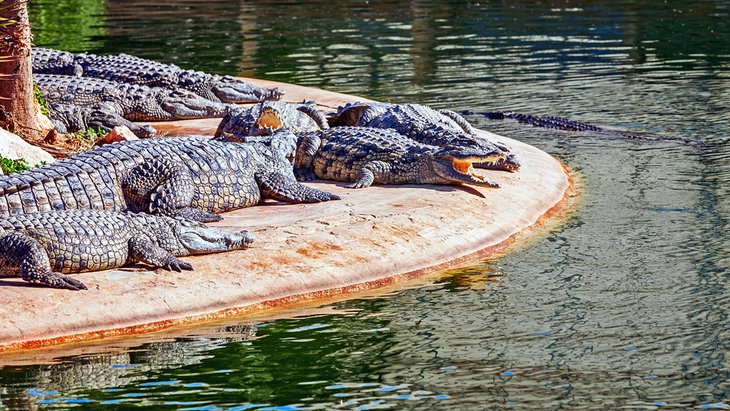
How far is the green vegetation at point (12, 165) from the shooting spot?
32.4 feet

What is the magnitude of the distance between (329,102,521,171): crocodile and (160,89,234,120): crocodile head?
2356mm

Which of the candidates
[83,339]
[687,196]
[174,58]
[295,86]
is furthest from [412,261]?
[174,58]

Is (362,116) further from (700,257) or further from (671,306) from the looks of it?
(671,306)

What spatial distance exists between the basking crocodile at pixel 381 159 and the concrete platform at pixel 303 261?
15cm

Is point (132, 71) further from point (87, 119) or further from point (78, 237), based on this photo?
point (78, 237)

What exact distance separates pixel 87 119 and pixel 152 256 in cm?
586

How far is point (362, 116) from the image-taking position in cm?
1226

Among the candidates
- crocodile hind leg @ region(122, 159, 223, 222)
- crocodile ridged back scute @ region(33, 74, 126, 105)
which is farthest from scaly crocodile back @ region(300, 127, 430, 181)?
crocodile ridged back scute @ region(33, 74, 126, 105)

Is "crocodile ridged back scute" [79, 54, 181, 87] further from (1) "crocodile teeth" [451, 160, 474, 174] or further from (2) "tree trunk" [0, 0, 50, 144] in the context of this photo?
(1) "crocodile teeth" [451, 160, 474, 174]

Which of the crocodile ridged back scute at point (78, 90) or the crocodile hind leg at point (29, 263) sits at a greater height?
the crocodile hind leg at point (29, 263)

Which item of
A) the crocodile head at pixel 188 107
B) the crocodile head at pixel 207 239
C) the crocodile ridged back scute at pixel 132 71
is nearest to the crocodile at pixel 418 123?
the crocodile head at pixel 188 107

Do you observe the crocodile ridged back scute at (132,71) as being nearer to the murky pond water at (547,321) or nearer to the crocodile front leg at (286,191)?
the murky pond water at (547,321)

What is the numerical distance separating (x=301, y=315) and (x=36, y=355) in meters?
1.67

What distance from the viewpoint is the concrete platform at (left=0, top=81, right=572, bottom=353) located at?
285 inches
